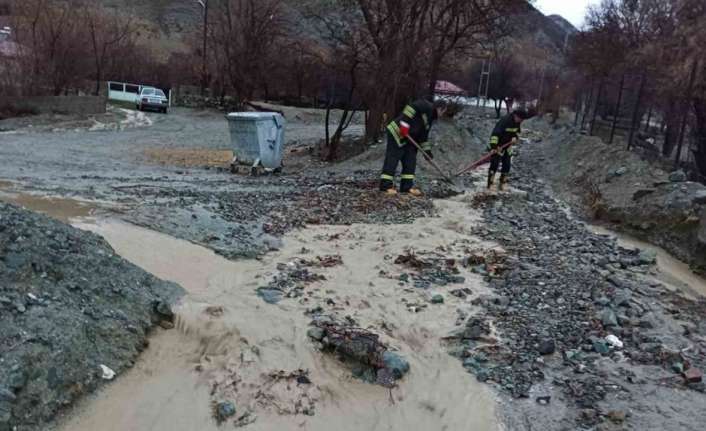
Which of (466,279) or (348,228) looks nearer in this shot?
(466,279)

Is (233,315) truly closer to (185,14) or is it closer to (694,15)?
(694,15)

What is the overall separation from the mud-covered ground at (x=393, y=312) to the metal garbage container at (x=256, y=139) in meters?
2.28

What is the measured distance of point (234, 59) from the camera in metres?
36.2

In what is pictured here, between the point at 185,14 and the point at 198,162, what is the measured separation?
71296 millimetres

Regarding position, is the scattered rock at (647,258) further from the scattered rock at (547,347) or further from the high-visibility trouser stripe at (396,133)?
the high-visibility trouser stripe at (396,133)

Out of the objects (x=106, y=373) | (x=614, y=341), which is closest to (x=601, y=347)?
(x=614, y=341)

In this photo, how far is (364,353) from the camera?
436 centimetres

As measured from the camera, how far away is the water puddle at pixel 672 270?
6.79 meters

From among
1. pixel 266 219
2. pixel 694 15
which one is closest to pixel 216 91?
pixel 694 15

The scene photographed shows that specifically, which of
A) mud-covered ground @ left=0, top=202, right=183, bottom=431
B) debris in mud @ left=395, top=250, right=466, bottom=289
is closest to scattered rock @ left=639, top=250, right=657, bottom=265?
debris in mud @ left=395, top=250, right=466, bottom=289

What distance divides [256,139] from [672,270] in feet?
25.6

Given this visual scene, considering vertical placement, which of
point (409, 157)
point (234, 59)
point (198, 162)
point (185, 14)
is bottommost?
point (198, 162)

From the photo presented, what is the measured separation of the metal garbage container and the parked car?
67.8ft

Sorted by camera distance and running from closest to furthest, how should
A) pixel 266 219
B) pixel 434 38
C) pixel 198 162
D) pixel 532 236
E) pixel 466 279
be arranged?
pixel 466 279 < pixel 266 219 < pixel 532 236 < pixel 198 162 < pixel 434 38
